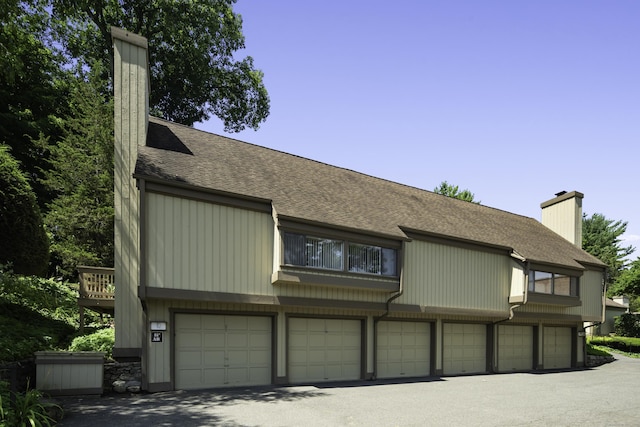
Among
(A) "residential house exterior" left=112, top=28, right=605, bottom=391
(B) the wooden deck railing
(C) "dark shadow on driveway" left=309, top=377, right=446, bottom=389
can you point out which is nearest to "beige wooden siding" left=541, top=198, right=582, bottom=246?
(A) "residential house exterior" left=112, top=28, right=605, bottom=391

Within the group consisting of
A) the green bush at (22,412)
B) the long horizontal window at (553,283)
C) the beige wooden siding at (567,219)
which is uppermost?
the beige wooden siding at (567,219)

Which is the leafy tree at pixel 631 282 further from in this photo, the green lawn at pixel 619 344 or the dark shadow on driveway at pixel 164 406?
the dark shadow on driveway at pixel 164 406

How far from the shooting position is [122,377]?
1104 cm

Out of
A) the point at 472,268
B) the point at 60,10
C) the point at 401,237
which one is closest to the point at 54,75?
the point at 60,10

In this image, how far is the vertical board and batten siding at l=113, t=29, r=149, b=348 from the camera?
11461 mm

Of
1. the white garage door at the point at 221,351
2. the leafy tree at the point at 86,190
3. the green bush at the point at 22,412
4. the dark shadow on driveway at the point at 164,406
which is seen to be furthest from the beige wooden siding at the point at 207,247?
Answer: the leafy tree at the point at 86,190

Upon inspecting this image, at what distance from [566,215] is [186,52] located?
27.6 m

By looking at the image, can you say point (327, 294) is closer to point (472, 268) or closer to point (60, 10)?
point (472, 268)

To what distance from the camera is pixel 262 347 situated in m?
13.0

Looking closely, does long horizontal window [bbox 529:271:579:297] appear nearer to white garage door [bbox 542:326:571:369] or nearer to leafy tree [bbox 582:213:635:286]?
white garage door [bbox 542:326:571:369]

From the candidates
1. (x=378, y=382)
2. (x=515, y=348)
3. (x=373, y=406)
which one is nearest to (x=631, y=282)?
(x=515, y=348)

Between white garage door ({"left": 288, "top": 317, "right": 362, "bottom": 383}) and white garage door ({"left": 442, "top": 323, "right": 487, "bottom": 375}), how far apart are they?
4.42 metres

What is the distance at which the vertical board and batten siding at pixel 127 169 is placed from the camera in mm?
11461

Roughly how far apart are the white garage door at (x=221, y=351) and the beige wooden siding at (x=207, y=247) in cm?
108
